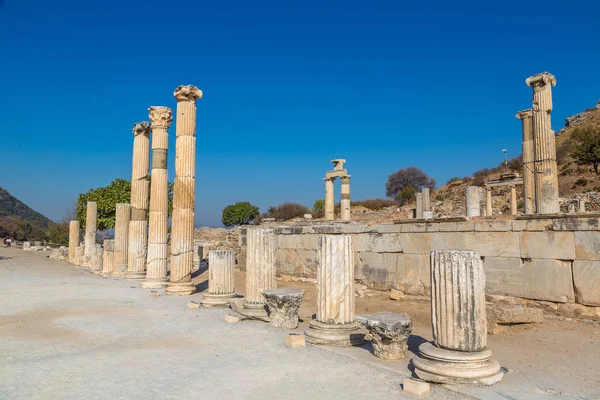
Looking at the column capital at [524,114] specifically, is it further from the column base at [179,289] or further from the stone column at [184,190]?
the column base at [179,289]

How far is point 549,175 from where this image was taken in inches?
543

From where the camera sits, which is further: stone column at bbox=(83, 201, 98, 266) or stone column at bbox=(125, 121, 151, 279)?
stone column at bbox=(83, 201, 98, 266)

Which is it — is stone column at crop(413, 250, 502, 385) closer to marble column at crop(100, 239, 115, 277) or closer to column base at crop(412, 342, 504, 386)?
column base at crop(412, 342, 504, 386)

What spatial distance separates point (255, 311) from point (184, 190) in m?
5.42

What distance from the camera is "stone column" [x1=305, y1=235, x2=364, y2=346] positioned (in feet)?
23.2

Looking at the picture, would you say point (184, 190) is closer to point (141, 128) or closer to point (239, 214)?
point (141, 128)

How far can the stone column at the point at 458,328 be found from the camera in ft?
16.7

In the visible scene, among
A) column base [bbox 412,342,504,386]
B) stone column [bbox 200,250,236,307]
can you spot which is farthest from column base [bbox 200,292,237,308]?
column base [bbox 412,342,504,386]

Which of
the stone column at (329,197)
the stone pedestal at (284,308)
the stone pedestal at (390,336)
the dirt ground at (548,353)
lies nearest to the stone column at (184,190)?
the dirt ground at (548,353)

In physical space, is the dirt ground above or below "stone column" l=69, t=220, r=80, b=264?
below

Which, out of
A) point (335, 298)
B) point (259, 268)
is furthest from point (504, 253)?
point (259, 268)

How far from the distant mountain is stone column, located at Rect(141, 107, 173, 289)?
326ft

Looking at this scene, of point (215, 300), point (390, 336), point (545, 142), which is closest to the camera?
point (390, 336)

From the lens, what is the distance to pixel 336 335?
703cm
